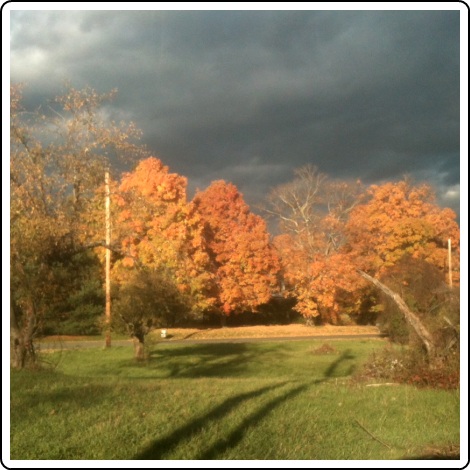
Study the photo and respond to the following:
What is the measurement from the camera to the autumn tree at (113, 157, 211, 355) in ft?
36.3

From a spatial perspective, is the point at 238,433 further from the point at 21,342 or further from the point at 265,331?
the point at 265,331

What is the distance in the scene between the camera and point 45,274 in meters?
10.2

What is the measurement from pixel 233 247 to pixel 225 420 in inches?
370

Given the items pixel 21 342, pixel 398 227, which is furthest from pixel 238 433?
pixel 398 227

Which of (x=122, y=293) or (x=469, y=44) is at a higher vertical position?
(x=469, y=44)

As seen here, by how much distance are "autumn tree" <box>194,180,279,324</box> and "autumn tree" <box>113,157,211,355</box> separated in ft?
2.48

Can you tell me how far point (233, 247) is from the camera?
53.5ft

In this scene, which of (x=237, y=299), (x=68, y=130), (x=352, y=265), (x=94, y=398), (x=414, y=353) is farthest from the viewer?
(x=237, y=299)

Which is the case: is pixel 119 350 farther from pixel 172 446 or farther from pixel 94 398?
pixel 172 446

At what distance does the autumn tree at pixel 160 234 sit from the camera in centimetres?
1106

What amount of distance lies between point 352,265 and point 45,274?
23.3 feet

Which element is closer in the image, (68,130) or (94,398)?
(94,398)

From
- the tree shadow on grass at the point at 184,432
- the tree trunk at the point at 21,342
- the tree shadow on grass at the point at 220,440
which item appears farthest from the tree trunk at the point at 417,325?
the tree trunk at the point at 21,342

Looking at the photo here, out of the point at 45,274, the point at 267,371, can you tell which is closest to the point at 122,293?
the point at 267,371
